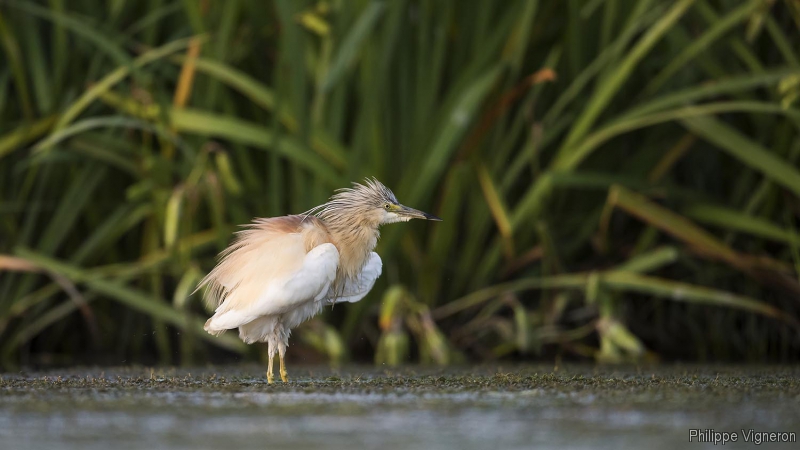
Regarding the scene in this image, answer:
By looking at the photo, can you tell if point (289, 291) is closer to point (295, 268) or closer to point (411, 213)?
point (295, 268)

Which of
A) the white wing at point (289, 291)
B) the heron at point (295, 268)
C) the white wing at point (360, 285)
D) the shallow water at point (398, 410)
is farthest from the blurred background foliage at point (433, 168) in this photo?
the shallow water at point (398, 410)

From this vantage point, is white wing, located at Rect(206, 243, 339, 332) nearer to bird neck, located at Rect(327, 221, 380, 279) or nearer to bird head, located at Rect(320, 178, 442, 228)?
bird neck, located at Rect(327, 221, 380, 279)

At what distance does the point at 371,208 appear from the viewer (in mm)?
4918

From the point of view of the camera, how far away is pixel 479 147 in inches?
233

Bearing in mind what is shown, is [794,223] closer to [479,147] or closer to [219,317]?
[479,147]

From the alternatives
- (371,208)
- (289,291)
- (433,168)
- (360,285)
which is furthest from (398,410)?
(433,168)

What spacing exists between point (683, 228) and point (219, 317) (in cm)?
232

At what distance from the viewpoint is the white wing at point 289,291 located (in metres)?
4.35

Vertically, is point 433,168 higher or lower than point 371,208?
higher

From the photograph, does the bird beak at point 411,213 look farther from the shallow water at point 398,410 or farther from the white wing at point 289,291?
the shallow water at point 398,410

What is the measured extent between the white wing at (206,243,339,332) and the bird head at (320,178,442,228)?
460 mm

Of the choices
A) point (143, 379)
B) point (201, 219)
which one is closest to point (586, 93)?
point (201, 219)

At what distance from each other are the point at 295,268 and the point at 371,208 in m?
0.61

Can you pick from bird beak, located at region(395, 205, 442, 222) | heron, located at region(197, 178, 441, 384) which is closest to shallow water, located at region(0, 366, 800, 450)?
heron, located at region(197, 178, 441, 384)
